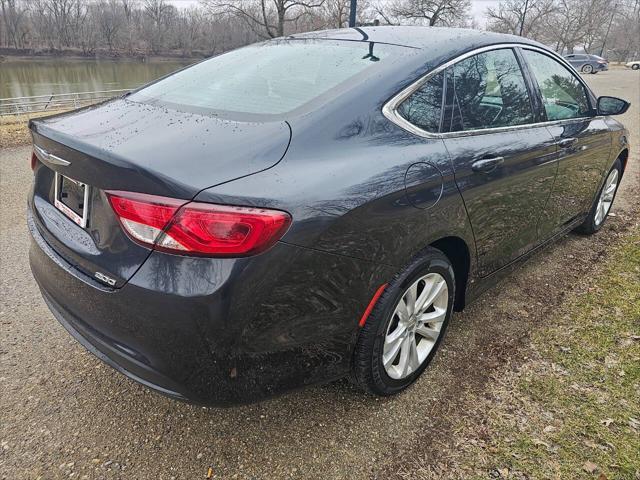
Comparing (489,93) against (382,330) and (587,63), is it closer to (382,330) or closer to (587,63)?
(382,330)

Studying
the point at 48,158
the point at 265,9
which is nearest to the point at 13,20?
the point at 265,9

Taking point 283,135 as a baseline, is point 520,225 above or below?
below

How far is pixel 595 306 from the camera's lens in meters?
3.14

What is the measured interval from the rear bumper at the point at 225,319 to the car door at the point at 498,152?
0.79 meters

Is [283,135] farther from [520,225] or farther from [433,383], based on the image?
[520,225]

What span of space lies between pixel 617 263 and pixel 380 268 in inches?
112

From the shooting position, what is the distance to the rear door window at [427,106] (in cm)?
210

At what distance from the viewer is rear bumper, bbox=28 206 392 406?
5.03 feet

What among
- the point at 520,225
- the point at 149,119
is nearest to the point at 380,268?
the point at 149,119

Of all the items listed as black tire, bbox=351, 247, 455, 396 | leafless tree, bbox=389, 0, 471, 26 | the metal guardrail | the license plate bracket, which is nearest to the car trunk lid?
the license plate bracket

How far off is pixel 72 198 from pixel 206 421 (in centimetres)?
115

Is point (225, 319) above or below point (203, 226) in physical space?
below

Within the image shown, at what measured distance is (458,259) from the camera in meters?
2.51

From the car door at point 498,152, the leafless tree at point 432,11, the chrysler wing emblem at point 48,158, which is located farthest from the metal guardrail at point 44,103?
the leafless tree at point 432,11
